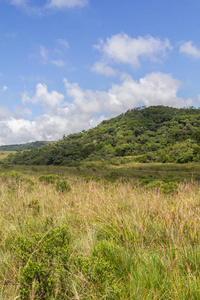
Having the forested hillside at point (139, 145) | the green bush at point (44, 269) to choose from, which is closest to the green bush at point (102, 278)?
the green bush at point (44, 269)

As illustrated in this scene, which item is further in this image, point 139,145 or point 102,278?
point 139,145

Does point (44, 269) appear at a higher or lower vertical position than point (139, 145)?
lower

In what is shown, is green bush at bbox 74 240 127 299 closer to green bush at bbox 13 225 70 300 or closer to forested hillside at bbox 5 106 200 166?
green bush at bbox 13 225 70 300

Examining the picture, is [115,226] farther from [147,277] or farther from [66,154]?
[66,154]

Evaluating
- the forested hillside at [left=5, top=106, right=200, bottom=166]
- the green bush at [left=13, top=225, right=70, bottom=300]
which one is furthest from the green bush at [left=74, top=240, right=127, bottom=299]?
the forested hillside at [left=5, top=106, right=200, bottom=166]

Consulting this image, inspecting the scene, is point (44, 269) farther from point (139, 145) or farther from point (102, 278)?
point (139, 145)

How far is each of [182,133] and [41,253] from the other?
251ft

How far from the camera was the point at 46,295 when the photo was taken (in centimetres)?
161

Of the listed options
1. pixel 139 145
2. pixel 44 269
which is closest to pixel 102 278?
pixel 44 269

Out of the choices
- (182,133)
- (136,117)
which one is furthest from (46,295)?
(136,117)

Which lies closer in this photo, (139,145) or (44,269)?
(44,269)

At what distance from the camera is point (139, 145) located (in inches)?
2783

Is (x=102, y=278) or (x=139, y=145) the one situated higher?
(x=139, y=145)

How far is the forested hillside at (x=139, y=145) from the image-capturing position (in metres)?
52.9
